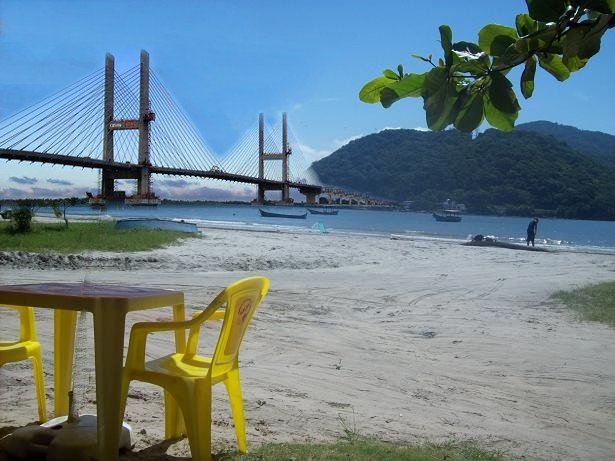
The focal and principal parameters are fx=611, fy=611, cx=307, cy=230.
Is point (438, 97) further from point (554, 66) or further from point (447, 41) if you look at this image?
point (554, 66)

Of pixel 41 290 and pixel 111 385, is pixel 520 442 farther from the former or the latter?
pixel 41 290

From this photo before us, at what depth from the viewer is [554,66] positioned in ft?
3.46

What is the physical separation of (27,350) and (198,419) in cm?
89

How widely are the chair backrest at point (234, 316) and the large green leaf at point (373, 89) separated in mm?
1166

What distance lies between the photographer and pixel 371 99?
3.35ft

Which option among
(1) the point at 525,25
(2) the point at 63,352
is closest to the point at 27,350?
(2) the point at 63,352

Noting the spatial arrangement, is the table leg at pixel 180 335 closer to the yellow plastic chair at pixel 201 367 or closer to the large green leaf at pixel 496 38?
the yellow plastic chair at pixel 201 367

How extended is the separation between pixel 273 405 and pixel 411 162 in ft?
22.2

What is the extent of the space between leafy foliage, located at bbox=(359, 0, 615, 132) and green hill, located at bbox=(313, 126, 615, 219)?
2735 mm

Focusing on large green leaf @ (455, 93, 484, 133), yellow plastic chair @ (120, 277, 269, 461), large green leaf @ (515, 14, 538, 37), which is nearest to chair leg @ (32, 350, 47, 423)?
yellow plastic chair @ (120, 277, 269, 461)

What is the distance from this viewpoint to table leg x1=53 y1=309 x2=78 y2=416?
2.48 m

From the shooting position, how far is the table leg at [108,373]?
1955mm

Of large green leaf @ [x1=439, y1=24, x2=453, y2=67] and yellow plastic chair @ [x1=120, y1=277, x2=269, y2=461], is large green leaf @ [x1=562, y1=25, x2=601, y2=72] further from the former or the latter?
yellow plastic chair @ [x1=120, y1=277, x2=269, y2=461]

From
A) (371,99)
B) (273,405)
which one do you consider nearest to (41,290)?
(273,405)
